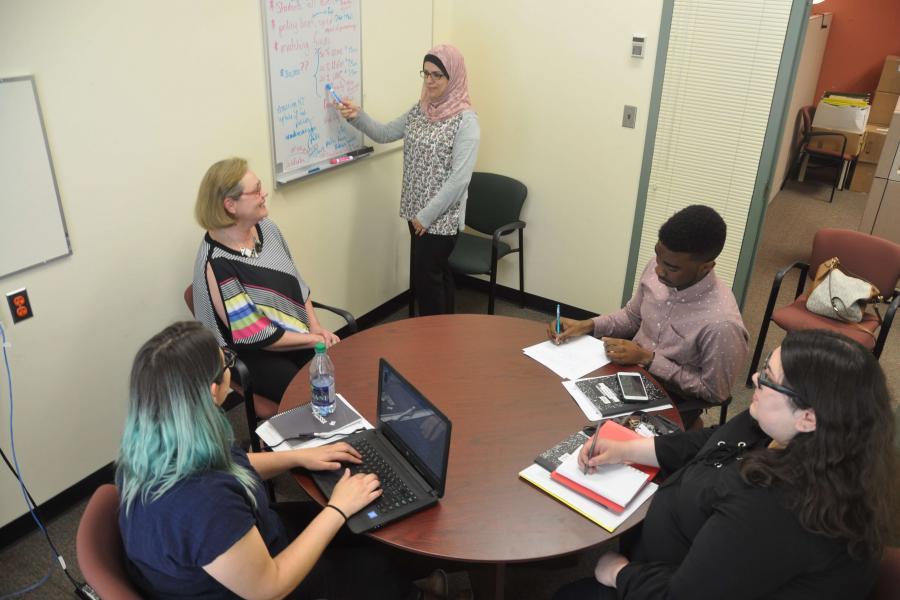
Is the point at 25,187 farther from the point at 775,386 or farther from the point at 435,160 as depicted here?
the point at 775,386

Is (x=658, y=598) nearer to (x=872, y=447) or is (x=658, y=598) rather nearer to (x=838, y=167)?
(x=872, y=447)

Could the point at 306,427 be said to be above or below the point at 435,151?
below

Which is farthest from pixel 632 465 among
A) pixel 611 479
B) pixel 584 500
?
pixel 584 500

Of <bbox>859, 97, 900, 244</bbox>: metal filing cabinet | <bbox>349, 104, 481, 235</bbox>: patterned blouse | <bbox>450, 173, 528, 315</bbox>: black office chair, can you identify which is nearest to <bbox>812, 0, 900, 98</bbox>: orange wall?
<bbox>859, 97, 900, 244</bbox>: metal filing cabinet

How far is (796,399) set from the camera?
141cm

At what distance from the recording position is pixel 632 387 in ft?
7.19

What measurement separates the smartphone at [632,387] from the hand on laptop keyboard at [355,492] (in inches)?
33.6

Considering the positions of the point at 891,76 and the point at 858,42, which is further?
the point at 858,42

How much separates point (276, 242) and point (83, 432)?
1.06 m

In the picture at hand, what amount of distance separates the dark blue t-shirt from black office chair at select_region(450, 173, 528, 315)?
256cm

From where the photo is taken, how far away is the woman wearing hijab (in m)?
3.33

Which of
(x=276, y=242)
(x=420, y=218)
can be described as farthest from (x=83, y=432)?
(x=420, y=218)

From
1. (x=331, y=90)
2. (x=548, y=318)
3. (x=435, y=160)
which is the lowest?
(x=548, y=318)

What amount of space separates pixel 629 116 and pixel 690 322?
1750mm
